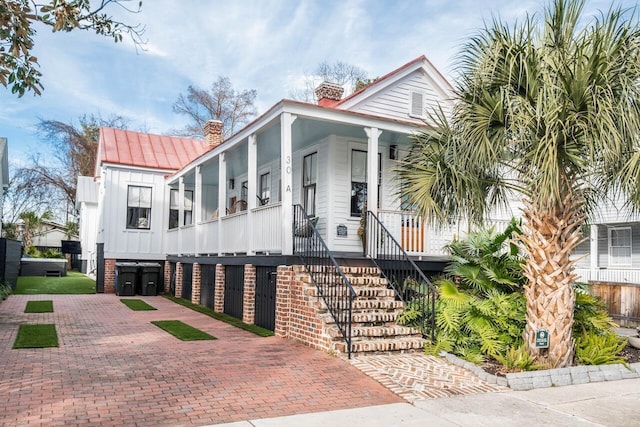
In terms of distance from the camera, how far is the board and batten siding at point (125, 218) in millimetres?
18541

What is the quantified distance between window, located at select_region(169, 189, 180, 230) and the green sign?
14.9 metres

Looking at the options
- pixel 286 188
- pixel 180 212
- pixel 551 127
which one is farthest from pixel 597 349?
pixel 180 212

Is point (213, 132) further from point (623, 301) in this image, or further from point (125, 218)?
point (623, 301)

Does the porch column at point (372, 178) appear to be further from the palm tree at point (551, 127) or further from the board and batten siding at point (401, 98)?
the palm tree at point (551, 127)

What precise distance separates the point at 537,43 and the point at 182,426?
6550mm

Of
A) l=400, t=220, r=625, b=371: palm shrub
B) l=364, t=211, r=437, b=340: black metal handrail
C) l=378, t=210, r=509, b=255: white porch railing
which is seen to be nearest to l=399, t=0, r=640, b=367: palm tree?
l=400, t=220, r=625, b=371: palm shrub

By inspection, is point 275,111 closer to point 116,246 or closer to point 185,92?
point 116,246

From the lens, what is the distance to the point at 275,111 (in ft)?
33.3

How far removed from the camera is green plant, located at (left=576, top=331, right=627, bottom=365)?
7762 mm

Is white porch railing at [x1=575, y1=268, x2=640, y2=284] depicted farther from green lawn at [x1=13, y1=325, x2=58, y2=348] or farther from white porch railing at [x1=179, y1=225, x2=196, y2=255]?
green lawn at [x1=13, y1=325, x2=58, y2=348]

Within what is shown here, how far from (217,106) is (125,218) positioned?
21.6 m

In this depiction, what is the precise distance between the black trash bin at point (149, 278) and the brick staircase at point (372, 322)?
9520mm

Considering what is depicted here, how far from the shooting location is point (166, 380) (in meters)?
6.52

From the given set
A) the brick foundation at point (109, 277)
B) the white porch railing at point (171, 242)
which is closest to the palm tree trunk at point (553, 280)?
the white porch railing at point (171, 242)
